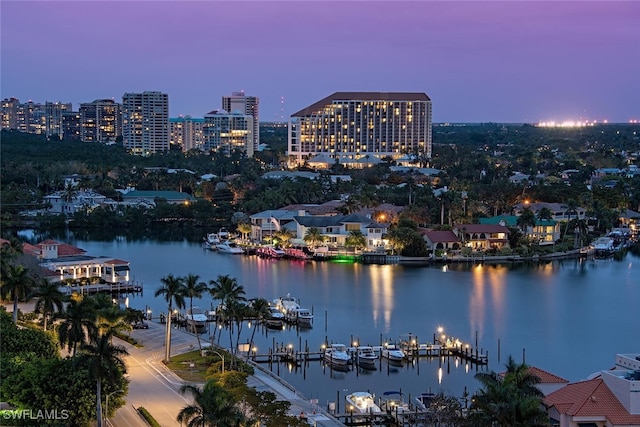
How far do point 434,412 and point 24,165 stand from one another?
222ft

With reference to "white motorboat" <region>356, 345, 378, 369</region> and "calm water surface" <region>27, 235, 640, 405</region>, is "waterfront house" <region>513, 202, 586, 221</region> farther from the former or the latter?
"white motorboat" <region>356, 345, 378, 369</region>

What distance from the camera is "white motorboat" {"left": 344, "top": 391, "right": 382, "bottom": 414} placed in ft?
74.6

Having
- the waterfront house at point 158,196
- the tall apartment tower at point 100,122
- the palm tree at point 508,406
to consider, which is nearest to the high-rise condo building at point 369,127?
the waterfront house at point 158,196

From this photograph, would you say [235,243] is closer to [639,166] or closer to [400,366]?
[400,366]

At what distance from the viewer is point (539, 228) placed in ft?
181

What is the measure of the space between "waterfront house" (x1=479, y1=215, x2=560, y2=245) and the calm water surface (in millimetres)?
4349

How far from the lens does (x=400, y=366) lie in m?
27.6

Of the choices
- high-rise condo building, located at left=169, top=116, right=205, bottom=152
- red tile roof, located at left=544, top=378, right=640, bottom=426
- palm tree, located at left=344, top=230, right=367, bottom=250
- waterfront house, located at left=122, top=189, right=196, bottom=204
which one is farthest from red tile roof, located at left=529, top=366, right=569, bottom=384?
high-rise condo building, located at left=169, top=116, right=205, bottom=152

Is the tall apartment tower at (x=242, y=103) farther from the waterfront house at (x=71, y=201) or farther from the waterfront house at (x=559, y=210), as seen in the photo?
the waterfront house at (x=559, y=210)

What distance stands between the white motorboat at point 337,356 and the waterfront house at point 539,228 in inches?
1104

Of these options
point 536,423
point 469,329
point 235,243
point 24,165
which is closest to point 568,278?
point 469,329

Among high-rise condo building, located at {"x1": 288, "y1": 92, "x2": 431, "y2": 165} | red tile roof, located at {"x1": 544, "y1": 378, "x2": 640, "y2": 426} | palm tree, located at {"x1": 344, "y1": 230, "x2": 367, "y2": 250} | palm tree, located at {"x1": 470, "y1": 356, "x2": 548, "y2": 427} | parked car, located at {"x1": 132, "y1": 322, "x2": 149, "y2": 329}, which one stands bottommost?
parked car, located at {"x1": 132, "y1": 322, "x2": 149, "y2": 329}

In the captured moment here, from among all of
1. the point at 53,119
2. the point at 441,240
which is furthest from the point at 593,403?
the point at 53,119

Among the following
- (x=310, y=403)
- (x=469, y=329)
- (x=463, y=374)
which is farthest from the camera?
(x=469, y=329)
